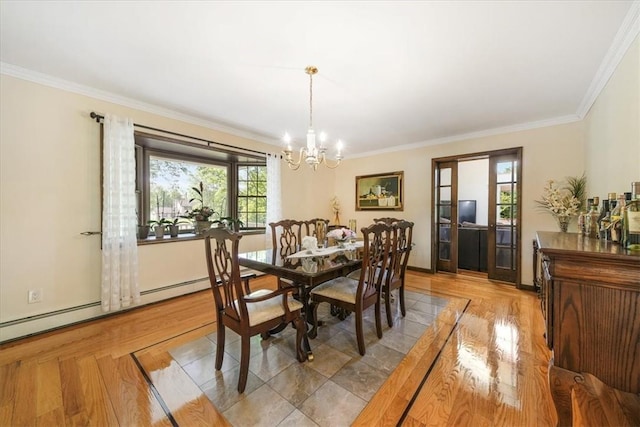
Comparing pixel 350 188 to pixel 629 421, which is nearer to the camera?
pixel 629 421

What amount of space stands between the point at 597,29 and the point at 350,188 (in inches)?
163

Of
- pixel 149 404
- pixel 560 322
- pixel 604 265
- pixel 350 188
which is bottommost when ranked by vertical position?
pixel 149 404

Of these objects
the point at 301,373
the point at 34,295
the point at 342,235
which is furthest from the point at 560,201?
the point at 34,295

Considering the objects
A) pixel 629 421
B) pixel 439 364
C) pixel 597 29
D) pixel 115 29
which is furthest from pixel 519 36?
pixel 115 29

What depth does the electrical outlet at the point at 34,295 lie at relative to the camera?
90.0 inches

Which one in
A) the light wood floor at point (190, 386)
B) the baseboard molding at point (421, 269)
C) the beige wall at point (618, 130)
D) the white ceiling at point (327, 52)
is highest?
the white ceiling at point (327, 52)

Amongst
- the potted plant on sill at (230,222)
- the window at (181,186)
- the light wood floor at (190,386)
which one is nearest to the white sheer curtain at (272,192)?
the potted plant on sill at (230,222)

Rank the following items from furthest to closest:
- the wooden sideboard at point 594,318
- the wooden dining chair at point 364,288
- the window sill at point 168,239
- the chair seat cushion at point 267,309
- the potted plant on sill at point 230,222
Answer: the potted plant on sill at point 230,222
the window sill at point 168,239
the wooden dining chair at point 364,288
the chair seat cushion at point 267,309
the wooden sideboard at point 594,318

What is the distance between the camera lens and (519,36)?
5.73 ft

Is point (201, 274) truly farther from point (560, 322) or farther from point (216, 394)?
point (560, 322)

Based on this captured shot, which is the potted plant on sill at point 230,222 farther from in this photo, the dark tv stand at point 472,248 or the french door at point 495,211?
the dark tv stand at point 472,248

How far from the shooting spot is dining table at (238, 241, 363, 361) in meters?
1.85

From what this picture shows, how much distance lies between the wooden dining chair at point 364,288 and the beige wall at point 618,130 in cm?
167

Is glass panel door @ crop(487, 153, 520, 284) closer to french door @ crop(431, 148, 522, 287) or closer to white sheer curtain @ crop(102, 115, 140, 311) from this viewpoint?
french door @ crop(431, 148, 522, 287)
